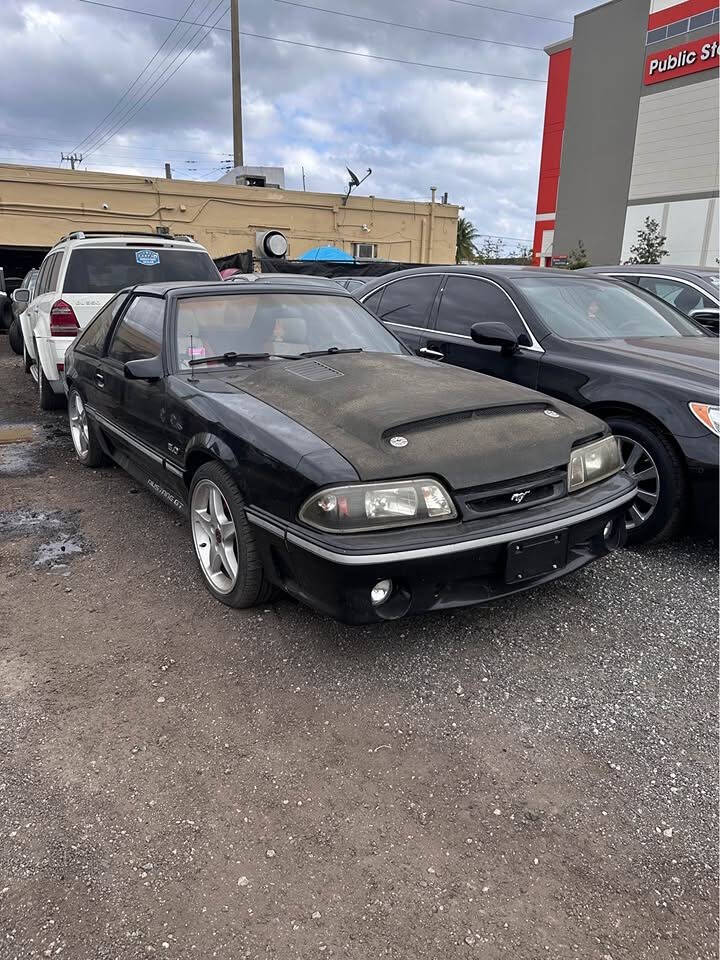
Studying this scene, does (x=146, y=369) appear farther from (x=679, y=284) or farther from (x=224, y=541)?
(x=679, y=284)

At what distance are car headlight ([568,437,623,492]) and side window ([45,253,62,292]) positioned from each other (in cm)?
594

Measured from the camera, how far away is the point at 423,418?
272 cm

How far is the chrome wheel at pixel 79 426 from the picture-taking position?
17.2 ft

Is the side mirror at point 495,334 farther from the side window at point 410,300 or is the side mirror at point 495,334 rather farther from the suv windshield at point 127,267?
the suv windshield at point 127,267

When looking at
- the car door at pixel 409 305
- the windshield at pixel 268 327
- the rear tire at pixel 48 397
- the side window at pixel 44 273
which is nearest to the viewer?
the windshield at pixel 268 327

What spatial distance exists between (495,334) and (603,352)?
0.69 meters

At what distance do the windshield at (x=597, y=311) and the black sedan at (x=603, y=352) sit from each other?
0.03 ft

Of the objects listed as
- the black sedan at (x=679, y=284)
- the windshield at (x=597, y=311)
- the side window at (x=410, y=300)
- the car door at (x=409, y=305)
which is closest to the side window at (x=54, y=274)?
the car door at (x=409, y=305)

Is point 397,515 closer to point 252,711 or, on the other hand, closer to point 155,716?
point 252,711

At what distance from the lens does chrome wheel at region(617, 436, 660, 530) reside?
3705 mm

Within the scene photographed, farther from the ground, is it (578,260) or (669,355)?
(578,260)

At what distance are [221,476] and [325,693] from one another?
3.52 ft

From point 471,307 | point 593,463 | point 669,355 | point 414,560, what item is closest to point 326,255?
point 471,307

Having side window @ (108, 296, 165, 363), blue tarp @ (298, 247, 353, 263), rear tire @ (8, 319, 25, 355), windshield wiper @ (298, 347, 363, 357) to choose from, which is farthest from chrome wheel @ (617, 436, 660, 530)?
blue tarp @ (298, 247, 353, 263)
